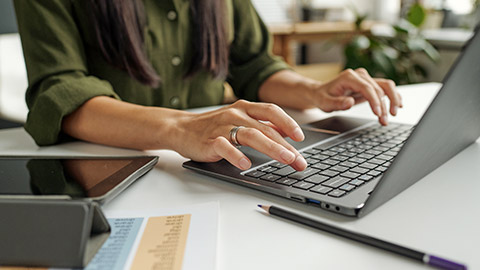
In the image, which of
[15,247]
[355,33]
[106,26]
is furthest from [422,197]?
[355,33]

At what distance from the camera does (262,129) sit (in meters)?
0.56

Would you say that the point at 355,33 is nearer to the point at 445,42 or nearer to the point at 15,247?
the point at 445,42

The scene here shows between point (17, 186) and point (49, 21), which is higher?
point (49, 21)

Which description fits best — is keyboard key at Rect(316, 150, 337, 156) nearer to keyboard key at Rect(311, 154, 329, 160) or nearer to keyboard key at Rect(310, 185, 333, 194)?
keyboard key at Rect(311, 154, 329, 160)

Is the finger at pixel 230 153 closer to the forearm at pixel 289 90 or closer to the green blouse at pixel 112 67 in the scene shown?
the green blouse at pixel 112 67

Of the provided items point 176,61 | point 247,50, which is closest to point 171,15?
point 176,61

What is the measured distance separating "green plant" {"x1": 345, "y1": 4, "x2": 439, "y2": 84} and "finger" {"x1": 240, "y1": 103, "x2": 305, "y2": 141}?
2.04 m

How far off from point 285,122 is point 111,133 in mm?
294

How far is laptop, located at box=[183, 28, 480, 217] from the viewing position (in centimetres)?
40

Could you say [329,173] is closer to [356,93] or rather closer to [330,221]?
[330,221]

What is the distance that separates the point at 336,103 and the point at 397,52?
2092mm

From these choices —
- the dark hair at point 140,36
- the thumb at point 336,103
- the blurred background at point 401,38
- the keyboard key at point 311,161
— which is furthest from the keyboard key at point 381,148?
the blurred background at point 401,38

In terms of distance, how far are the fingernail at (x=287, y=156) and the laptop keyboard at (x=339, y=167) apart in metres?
0.02

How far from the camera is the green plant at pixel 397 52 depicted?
2475 mm
